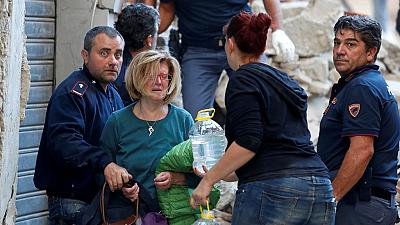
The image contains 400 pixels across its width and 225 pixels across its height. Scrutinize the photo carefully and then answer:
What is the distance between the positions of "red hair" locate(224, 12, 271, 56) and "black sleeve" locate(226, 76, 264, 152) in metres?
0.18

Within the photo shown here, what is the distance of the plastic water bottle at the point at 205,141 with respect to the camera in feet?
14.8

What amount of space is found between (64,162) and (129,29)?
40.1 inches

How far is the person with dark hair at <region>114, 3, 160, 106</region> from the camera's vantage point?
5.23 m

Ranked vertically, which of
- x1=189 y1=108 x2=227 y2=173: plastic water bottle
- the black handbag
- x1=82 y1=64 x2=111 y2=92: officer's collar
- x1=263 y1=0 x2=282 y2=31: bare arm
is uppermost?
x1=263 y1=0 x2=282 y2=31: bare arm

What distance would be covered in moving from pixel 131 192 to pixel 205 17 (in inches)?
91.6

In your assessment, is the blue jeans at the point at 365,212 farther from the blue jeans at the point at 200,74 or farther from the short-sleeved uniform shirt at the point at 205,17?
the short-sleeved uniform shirt at the point at 205,17

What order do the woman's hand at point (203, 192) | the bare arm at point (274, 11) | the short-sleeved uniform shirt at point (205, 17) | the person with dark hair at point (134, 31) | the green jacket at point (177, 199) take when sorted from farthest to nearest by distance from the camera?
the bare arm at point (274, 11) → the short-sleeved uniform shirt at point (205, 17) → the person with dark hair at point (134, 31) → the green jacket at point (177, 199) → the woman's hand at point (203, 192)

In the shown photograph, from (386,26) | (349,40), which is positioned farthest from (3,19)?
(386,26)

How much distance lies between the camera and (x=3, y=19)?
13.5ft

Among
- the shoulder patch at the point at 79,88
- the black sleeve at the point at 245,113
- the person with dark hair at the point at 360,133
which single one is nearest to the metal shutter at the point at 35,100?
the shoulder patch at the point at 79,88

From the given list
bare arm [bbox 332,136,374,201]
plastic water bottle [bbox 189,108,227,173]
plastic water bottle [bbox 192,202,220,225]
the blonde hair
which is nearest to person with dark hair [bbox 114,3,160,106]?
the blonde hair

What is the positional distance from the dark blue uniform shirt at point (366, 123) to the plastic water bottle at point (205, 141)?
0.56 m

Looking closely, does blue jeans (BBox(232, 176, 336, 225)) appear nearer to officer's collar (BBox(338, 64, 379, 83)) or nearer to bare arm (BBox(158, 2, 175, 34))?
officer's collar (BBox(338, 64, 379, 83))

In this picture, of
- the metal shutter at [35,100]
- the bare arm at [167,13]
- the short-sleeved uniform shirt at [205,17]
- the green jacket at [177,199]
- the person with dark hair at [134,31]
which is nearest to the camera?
the green jacket at [177,199]
